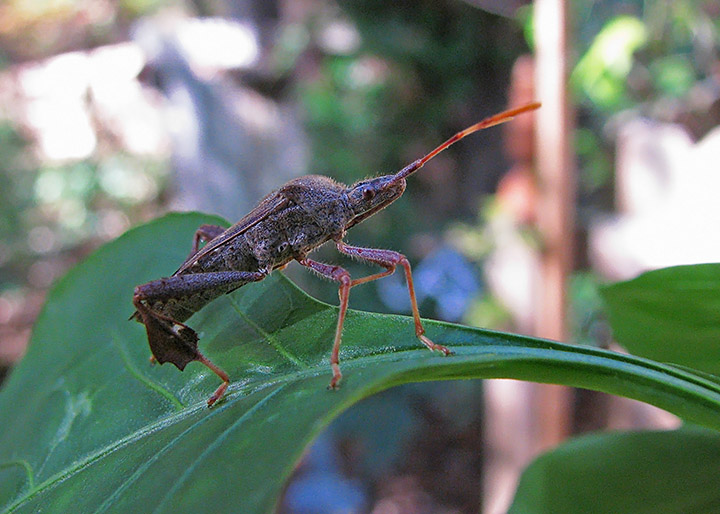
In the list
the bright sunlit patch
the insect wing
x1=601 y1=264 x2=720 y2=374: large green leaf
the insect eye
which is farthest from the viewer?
the bright sunlit patch

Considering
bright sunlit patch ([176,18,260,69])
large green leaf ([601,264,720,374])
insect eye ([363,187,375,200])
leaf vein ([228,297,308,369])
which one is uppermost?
bright sunlit patch ([176,18,260,69])

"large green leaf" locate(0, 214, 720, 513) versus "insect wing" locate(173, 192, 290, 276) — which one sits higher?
"insect wing" locate(173, 192, 290, 276)

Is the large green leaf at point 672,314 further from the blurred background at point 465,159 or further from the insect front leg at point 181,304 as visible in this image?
the insect front leg at point 181,304

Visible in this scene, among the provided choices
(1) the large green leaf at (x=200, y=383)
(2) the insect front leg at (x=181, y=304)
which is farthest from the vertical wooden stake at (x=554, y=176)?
(1) the large green leaf at (x=200, y=383)

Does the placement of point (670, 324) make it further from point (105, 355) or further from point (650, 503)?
point (105, 355)

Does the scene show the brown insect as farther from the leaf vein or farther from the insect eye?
the leaf vein

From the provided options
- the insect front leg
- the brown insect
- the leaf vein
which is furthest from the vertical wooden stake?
the leaf vein

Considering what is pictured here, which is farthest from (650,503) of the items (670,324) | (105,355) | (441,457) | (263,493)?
(441,457)
